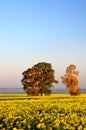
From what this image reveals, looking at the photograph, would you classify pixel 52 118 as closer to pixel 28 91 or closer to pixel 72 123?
pixel 72 123

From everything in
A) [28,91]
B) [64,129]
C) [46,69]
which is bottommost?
[64,129]

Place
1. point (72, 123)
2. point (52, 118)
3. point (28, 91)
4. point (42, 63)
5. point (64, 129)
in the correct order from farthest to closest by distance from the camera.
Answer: point (42, 63)
point (28, 91)
point (52, 118)
point (72, 123)
point (64, 129)

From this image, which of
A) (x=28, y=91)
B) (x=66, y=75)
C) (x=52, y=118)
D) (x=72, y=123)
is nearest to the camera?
(x=72, y=123)

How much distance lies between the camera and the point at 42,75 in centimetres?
9375

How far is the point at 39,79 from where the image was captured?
92.8 metres

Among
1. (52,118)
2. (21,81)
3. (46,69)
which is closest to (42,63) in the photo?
(46,69)

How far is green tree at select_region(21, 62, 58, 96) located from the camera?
89.6m

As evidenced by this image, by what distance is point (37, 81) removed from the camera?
92.3 m

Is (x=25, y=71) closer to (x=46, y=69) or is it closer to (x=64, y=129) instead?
(x=46, y=69)

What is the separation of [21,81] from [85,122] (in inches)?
2907

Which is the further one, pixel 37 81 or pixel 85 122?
pixel 37 81

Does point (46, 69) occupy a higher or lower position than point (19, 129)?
higher

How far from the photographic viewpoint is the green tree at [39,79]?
8962 centimetres

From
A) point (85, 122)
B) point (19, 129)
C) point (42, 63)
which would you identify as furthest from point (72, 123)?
point (42, 63)
